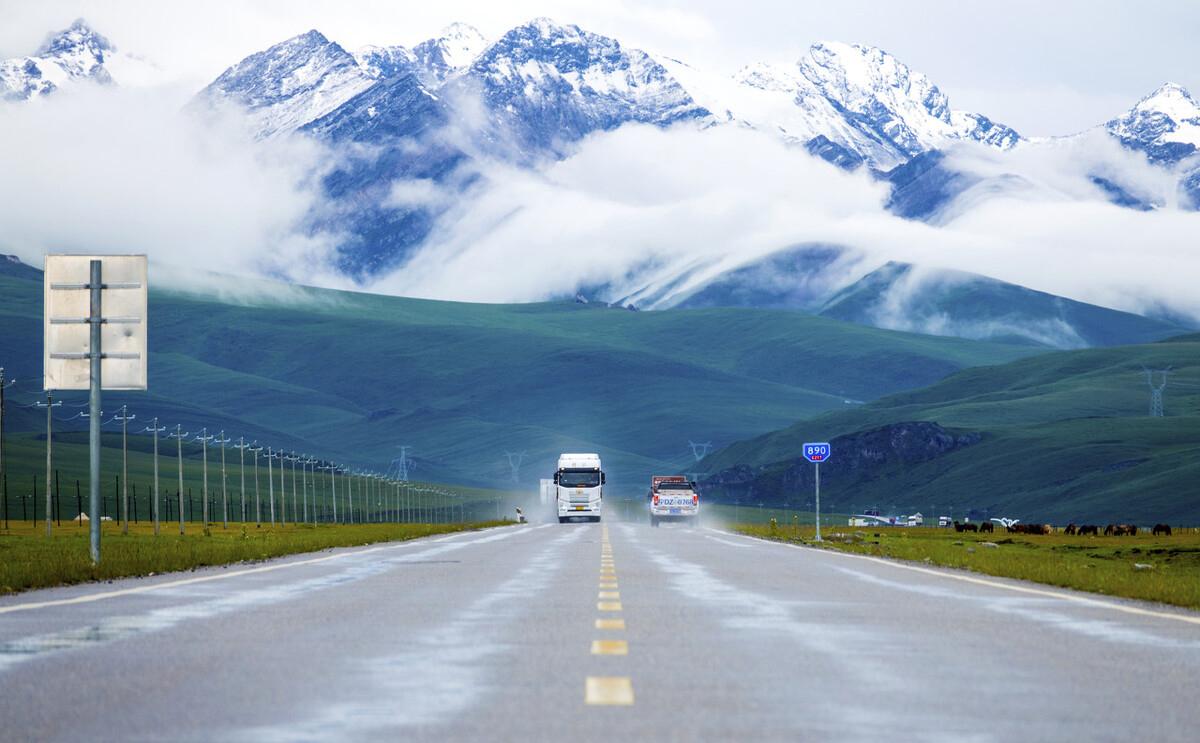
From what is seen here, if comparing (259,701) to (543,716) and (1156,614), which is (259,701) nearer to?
(543,716)

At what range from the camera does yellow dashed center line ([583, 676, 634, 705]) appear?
47.2ft

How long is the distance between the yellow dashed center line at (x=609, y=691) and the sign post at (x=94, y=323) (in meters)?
25.6

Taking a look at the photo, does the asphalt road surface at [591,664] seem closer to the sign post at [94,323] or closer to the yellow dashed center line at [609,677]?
the yellow dashed center line at [609,677]

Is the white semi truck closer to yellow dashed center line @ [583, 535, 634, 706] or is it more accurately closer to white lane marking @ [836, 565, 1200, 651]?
white lane marking @ [836, 565, 1200, 651]

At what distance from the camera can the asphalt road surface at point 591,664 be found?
→ 42.9ft

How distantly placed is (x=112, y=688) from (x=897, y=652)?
7830 millimetres

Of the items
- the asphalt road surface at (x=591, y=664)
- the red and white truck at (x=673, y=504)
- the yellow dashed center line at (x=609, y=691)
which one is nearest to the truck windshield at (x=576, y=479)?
the red and white truck at (x=673, y=504)

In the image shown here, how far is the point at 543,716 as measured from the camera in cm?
1348

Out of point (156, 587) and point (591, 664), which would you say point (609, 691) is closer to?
point (591, 664)

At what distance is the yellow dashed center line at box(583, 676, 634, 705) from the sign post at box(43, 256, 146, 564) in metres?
25.6

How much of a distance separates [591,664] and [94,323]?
24.7m

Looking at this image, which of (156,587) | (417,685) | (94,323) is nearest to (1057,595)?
(156,587)

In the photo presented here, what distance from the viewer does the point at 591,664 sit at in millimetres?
17453

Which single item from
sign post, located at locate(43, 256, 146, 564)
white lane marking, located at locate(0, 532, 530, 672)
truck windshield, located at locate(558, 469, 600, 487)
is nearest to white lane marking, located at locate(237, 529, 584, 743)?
white lane marking, located at locate(0, 532, 530, 672)
